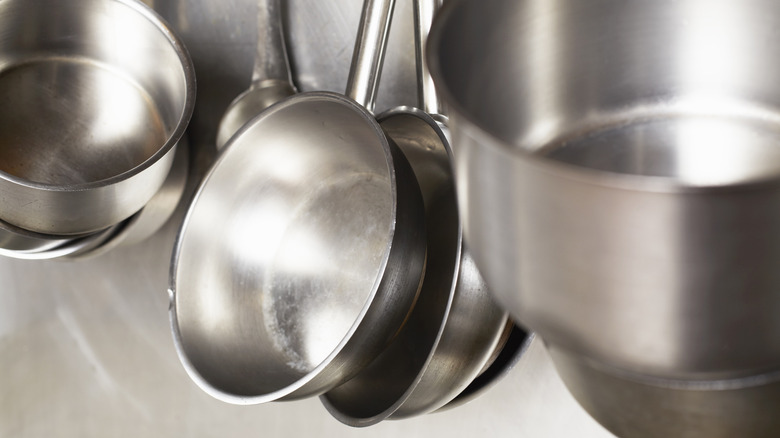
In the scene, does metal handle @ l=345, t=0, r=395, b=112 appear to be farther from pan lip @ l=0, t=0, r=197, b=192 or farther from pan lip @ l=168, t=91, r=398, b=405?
pan lip @ l=0, t=0, r=197, b=192

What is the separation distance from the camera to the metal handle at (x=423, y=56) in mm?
619

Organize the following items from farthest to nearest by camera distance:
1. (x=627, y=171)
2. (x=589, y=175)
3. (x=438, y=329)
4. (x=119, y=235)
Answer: (x=119, y=235), (x=438, y=329), (x=627, y=171), (x=589, y=175)

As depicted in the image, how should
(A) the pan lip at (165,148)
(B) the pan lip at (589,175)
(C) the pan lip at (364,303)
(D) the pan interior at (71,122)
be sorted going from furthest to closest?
(D) the pan interior at (71,122) → (A) the pan lip at (165,148) → (C) the pan lip at (364,303) → (B) the pan lip at (589,175)

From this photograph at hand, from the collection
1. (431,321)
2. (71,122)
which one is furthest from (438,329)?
(71,122)

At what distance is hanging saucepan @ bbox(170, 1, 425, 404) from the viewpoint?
2.15ft

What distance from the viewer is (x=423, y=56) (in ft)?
2.09

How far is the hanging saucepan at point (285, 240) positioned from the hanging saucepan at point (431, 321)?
3 cm

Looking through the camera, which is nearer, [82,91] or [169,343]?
[82,91]

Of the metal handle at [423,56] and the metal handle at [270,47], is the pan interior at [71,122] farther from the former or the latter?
the metal handle at [423,56]

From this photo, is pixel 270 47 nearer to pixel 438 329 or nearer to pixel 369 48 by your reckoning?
pixel 369 48

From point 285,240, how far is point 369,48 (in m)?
0.18

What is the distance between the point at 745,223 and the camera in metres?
0.29

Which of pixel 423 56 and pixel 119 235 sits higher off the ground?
pixel 423 56

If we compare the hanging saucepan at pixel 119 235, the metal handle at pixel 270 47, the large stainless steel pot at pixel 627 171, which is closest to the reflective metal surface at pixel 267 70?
the metal handle at pixel 270 47
